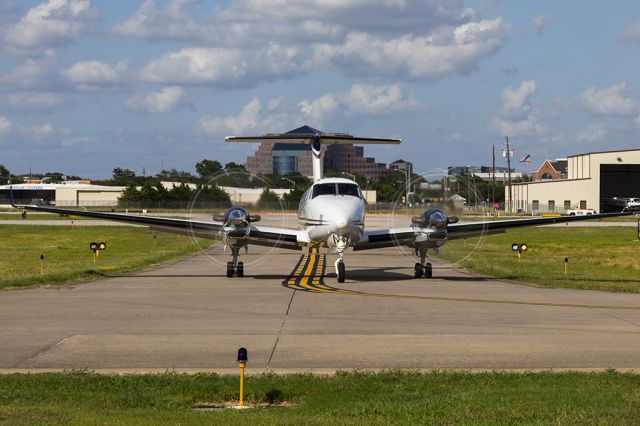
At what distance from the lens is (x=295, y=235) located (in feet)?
103

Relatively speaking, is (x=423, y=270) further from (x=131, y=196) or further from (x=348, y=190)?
(x=131, y=196)

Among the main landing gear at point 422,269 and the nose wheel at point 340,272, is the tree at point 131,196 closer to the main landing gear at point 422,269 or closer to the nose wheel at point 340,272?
the main landing gear at point 422,269

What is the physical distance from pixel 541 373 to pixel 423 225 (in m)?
17.6

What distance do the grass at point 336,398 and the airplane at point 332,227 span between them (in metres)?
15.9

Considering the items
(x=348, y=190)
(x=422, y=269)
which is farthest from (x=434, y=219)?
(x=348, y=190)

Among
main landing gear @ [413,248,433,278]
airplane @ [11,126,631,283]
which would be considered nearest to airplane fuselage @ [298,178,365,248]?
airplane @ [11,126,631,283]

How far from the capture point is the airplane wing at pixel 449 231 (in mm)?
31312

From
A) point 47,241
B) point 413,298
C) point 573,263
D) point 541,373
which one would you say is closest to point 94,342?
point 541,373

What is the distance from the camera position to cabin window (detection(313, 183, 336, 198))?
30.9 m

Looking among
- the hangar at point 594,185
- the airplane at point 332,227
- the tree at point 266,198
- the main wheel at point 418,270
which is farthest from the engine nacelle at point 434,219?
the hangar at point 594,185

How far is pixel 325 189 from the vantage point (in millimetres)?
30938

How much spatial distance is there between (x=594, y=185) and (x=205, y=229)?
101 m

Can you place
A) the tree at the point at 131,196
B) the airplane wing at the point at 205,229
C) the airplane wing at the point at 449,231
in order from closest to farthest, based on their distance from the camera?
the airplane wing at the point at 205,229
the airplane wing at the point at 449,231
the tree at the point at 131,196

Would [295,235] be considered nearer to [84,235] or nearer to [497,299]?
[497,299]
